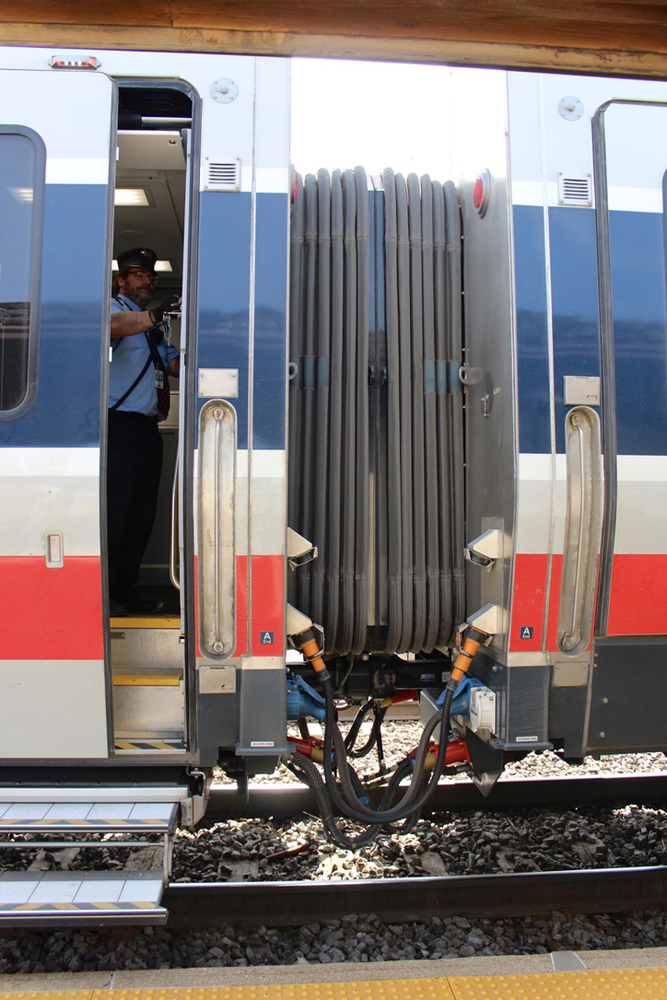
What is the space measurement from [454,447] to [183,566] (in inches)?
57.9

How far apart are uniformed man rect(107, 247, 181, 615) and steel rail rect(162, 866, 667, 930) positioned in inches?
57.0

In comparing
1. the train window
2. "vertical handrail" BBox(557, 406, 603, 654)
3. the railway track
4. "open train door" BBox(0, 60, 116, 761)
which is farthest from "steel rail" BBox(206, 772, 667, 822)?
the train window

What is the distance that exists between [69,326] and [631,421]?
2.31 m

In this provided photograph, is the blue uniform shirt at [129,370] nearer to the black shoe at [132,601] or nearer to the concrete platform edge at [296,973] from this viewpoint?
the black shoe at [132,601]

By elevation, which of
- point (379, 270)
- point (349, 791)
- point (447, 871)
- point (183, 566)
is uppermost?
point (379, 270)

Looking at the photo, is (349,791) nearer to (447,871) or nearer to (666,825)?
(447,871)

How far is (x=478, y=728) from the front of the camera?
3045 millimetres

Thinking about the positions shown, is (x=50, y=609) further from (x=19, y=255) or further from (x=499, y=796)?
(x=499, y=796)

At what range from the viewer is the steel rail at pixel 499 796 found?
163 inches

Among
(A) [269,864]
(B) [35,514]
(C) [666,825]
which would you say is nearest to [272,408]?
(B) [35,514]

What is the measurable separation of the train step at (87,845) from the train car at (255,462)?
0.04 feet

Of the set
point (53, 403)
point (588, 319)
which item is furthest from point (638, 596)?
point (53, 403)

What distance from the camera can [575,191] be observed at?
2.99 meters

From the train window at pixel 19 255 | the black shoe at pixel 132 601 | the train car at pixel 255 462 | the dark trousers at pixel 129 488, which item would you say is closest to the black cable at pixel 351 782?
the train car at pixel 255 462
